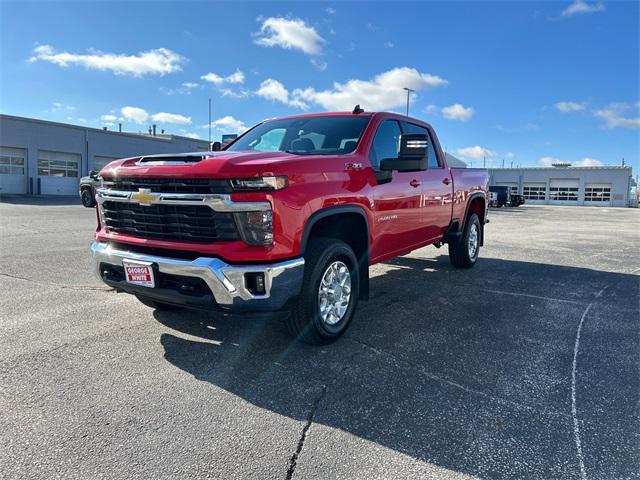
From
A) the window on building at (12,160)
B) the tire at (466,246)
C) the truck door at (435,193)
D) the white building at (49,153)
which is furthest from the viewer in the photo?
the white building at (49,153)

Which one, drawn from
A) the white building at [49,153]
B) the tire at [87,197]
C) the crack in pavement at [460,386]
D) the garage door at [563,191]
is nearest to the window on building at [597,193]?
the garage door at [563,191]

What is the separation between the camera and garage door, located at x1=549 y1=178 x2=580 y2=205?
5978cm

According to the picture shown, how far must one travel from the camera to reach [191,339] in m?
4.03

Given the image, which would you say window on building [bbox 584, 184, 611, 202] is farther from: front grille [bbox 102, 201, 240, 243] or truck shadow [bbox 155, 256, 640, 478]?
front grille [bbox 102, 201, 240, 243]

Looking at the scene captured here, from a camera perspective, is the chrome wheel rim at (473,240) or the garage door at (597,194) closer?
the chrome wheel rim at (473,240)

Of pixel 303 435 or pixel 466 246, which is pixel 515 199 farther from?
pixel 303 435

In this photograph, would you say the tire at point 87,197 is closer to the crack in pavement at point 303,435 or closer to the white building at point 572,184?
the crack in pavement at point 303,435

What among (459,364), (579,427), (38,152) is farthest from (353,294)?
(38,152)

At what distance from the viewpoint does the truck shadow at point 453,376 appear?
2527mm

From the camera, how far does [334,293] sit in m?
3.97

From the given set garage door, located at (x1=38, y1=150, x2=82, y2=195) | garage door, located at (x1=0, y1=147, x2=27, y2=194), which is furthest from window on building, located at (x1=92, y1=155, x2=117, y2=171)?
garage door, located at (x1=0, y1=147, x2=27, y2=194)

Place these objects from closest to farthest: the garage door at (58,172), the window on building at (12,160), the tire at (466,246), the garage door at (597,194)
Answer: the tire at (466,246) → the window on building at (12,160) → the garage door at (58,172) → the garage door at (597,194)

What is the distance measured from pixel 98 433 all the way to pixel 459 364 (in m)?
2.55

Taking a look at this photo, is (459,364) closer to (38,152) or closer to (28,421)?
(28,421)
